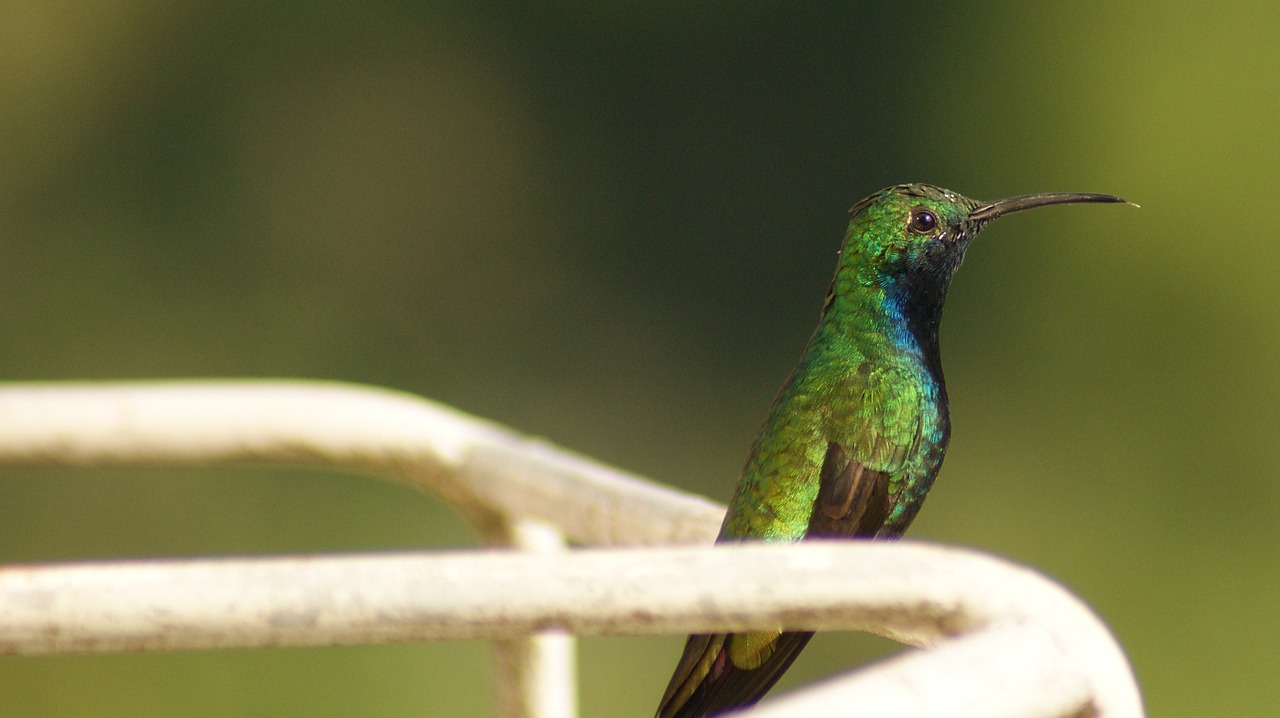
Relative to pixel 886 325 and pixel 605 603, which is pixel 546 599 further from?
pixel 886 325

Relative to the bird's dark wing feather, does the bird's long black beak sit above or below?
above

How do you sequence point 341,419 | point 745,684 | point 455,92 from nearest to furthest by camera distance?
point 745,684
point 341,419
point 455,92

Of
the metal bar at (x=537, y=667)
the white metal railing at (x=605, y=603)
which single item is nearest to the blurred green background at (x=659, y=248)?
the metal bar at (x=537, y=667)

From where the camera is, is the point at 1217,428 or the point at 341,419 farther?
the point at 1217,428

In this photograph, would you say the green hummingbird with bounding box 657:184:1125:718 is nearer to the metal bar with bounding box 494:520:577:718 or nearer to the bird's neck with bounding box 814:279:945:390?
the bird's neck with bounding box 814:279:945:390

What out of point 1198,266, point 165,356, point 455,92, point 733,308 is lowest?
point 165,356

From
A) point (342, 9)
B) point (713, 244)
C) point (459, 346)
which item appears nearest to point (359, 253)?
point (459, 346)

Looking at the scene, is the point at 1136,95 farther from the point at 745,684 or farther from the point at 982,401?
the point at 745,684

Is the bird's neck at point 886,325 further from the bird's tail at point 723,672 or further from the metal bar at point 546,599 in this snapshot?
the metal bar at point 546,599

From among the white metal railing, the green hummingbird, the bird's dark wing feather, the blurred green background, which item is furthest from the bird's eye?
the blurred green background
